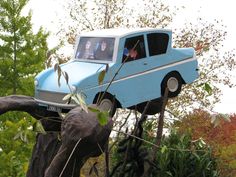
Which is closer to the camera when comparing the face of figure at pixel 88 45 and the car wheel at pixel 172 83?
the car wheel at pixel 172 83

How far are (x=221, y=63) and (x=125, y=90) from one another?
11279mm

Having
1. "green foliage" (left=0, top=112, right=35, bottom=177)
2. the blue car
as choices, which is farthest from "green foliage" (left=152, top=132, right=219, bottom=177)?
"green foliage" (left=0, top=112, right=35, bottom=177)

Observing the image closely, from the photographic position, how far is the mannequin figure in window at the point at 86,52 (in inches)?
299

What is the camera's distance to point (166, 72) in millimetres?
7309

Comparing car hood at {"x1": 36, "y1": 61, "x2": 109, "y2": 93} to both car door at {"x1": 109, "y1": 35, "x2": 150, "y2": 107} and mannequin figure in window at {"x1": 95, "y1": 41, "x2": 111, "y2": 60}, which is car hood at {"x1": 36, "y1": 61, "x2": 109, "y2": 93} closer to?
mannequin figure in window at {"x1": 95, "y1": 41, "x2": 111, "y2": 60}

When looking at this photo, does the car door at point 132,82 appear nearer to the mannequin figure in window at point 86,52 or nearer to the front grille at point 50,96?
the mannequin figure in window at point 86,52

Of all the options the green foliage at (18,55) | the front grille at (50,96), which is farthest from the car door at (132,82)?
the green foliage at (18,55)

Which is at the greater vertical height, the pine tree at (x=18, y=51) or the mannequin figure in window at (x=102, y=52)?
the mannequin figure in window at (x=102, y=52)

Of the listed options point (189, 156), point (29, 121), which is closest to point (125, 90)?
point (189, 156)

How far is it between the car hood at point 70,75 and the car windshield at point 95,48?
0.14 m

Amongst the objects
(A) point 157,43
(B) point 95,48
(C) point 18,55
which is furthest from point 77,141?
(C) point 18,55

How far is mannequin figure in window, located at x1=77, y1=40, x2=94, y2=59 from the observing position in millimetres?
7602

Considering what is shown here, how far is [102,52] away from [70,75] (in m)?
0.73

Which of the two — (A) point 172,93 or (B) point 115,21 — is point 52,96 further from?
(B) point 115,21
